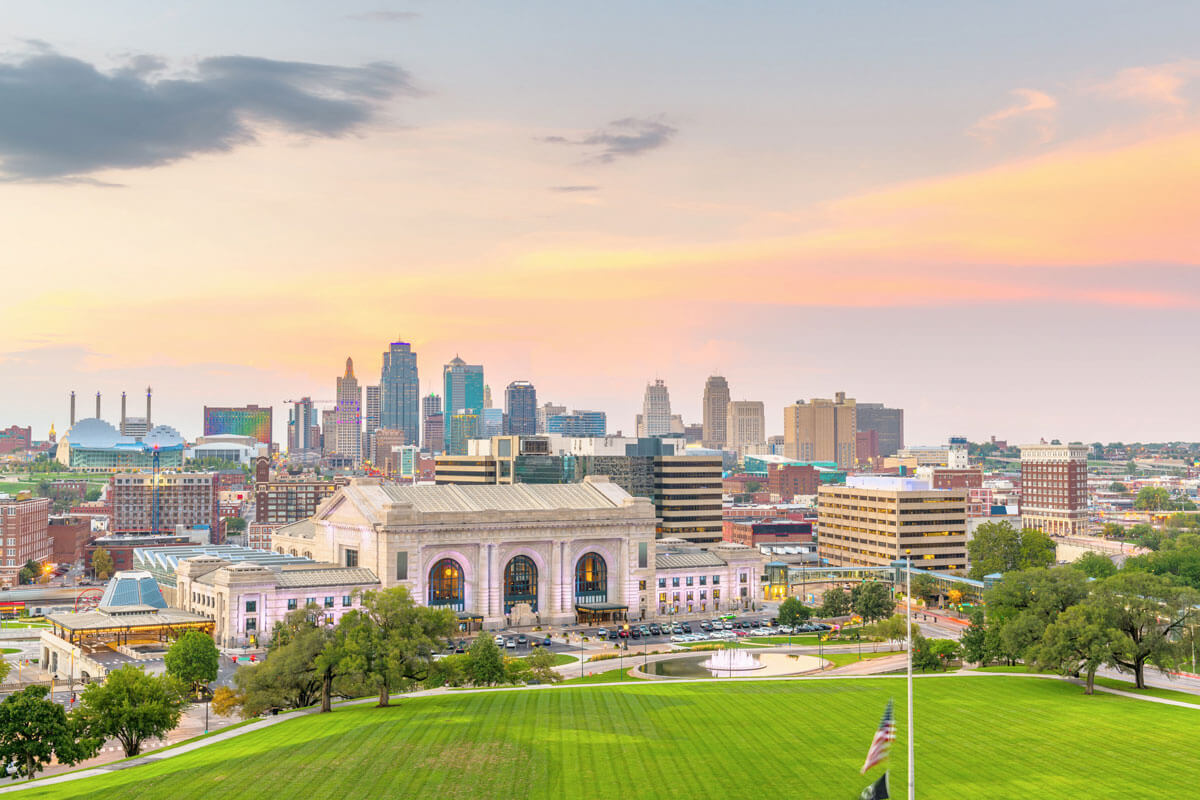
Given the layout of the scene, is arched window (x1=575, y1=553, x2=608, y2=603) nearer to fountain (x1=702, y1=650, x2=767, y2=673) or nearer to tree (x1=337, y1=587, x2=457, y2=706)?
fountain (x1=702, y1=650, x2=767, y2=673)

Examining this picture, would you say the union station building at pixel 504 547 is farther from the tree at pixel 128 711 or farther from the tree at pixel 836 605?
the tree at pixel 128 711

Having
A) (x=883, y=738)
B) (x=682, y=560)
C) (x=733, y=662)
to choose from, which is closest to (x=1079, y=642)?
(x=733, y=662)

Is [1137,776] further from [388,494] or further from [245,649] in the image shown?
[388,494]

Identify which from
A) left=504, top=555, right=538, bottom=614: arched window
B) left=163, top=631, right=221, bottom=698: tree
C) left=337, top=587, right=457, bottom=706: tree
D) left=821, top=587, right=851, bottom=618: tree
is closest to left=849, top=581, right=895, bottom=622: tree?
left=821, top=587, right=851, bottom=618: tree

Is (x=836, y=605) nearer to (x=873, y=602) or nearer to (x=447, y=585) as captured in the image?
(x=873, y=602)

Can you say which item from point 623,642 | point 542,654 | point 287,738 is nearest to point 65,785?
point 287,738
